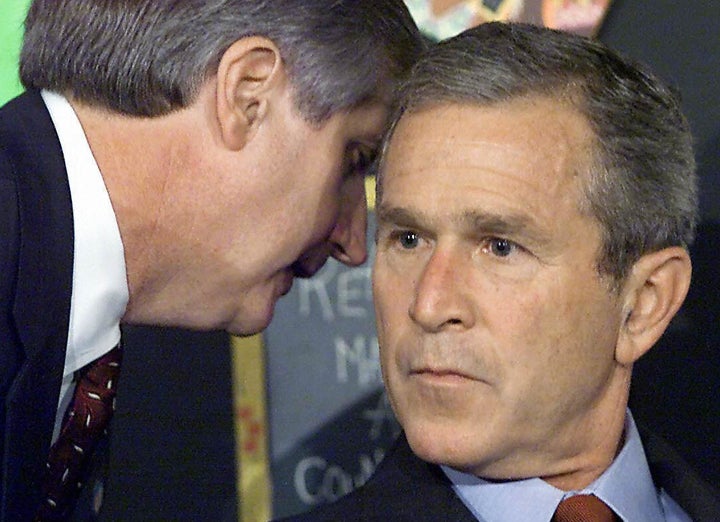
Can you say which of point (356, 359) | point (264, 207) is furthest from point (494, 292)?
point (356, 359)

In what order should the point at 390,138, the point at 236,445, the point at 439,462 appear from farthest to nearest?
the point at 236,445, the point at 390,138, the point at 439,462

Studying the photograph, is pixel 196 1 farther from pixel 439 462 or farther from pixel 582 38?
pixel 439 462

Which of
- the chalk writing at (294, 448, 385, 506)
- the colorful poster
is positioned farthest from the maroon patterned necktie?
the colorful poster

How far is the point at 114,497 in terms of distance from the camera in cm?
218

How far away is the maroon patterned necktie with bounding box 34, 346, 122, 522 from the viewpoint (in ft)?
5.58

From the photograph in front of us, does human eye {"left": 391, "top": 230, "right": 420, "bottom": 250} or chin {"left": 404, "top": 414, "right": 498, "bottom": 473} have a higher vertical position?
human eye {"left": 391, "top": 230, "right": 420, "bottom": 250}

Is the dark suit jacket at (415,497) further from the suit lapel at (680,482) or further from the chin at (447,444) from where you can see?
the chin at (447,444)

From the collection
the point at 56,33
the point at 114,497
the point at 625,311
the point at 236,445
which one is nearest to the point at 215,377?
the point at 236,445

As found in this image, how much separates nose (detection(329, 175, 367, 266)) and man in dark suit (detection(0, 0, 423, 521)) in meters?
0.05

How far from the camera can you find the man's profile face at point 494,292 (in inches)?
57.9

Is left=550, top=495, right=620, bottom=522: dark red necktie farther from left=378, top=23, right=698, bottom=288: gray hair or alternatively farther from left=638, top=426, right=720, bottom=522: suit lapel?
left=378, top=23, right=698, bottom=288: gray hair

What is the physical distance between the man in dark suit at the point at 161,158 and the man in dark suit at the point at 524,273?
143 millimetres

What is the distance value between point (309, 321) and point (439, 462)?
2.49ft

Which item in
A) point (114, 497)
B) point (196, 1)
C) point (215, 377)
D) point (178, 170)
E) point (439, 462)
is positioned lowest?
point (114, 497)
